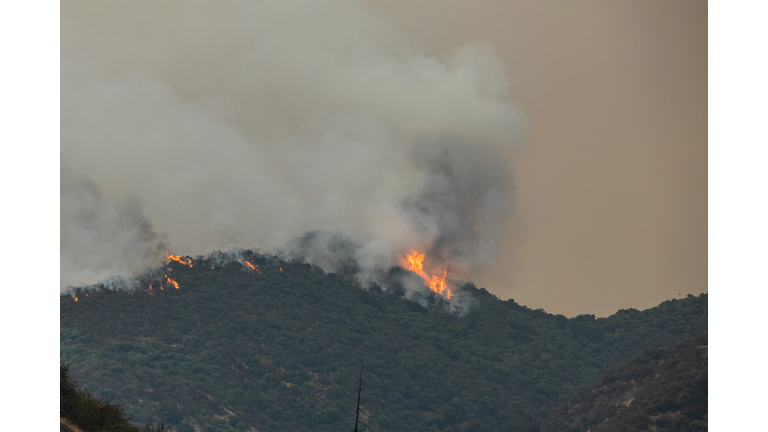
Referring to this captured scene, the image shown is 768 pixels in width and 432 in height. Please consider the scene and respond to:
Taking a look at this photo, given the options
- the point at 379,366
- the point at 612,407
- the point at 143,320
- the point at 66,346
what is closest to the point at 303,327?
the point at 379,366

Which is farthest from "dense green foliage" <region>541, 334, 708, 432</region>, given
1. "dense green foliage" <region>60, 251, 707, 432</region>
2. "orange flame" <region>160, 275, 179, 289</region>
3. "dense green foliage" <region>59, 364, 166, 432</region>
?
"orange flame" <region>160, 275, 179, 289</region>

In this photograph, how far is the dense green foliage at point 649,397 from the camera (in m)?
114

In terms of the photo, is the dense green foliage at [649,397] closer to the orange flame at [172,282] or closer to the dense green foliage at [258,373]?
the dense green foliage at [258,373]

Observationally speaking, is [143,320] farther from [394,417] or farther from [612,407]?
[612,407]

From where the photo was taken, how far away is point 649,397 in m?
123

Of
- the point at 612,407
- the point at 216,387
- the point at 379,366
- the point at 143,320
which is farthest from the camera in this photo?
the point at 379,366

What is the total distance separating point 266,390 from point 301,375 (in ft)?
43.7

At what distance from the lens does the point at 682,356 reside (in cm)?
13438

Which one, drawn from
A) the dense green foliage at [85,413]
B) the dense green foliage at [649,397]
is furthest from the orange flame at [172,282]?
the dense green foliage at [85,413]

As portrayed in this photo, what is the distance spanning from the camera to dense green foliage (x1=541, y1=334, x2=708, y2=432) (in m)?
114

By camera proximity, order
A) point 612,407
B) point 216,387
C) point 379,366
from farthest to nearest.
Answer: point 379,366 → point 216,387 → point 612,407

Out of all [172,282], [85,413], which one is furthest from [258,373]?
[85,413]

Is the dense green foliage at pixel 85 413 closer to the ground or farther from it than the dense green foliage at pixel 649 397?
closer to the ground

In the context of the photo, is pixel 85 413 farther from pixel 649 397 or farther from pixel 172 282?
pixel 172 282
